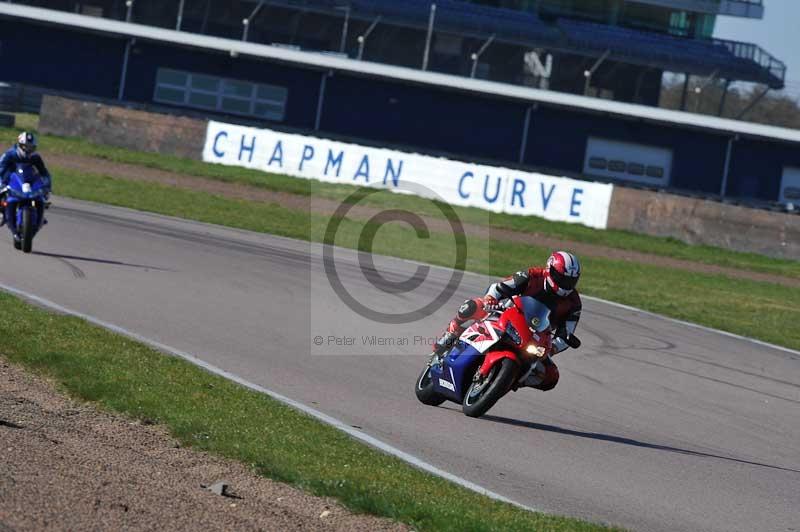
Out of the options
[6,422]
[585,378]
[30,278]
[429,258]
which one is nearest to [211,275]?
[30,278]

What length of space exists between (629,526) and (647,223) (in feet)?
79.2

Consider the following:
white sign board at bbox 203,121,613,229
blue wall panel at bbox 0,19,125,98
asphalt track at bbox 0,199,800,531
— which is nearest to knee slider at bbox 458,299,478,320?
asphalt track at bbox 0,199,800,531

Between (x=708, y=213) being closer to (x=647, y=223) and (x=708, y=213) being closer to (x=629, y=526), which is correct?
(x=647, y=223)

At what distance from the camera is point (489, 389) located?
9.74m

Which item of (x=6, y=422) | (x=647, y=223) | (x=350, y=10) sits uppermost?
(x=350, y=10)

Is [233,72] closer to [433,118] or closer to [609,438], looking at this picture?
[433,118]

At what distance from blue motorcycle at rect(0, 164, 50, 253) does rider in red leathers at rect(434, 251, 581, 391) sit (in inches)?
342

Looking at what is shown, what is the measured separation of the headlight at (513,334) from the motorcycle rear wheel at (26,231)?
9.22 metres

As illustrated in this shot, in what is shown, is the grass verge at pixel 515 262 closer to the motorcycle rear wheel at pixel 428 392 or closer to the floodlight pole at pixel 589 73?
the motorcycle rear wheel at pixel 428 392

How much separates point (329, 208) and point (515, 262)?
6.61 m

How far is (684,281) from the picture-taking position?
84.0 feet

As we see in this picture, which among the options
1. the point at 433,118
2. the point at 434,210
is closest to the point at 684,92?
the point at 433,118

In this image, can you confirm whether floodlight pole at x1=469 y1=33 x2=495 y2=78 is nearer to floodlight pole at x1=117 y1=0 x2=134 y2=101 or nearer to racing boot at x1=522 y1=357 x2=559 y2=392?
floodlight pole at x1=117 y1=0 x2=134 y2=101

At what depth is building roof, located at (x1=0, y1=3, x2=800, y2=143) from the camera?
47.4 meters
